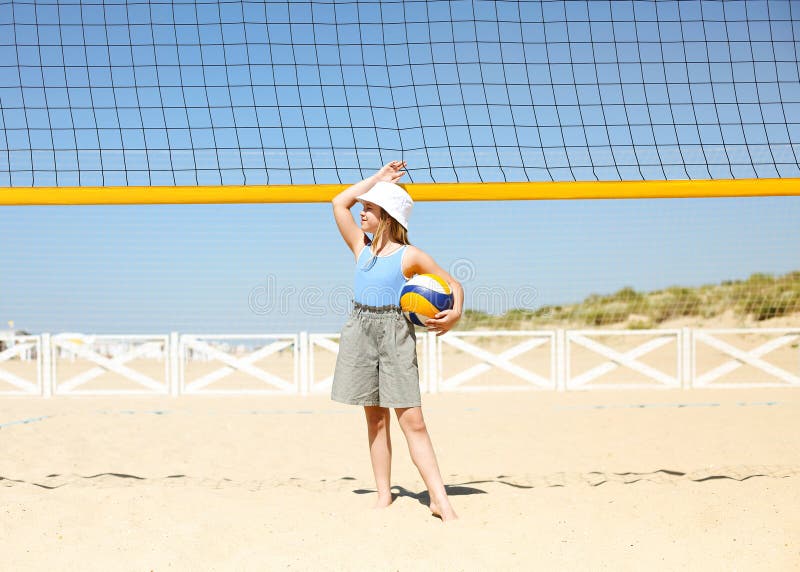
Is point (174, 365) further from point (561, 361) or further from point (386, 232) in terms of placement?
point (386, 232)

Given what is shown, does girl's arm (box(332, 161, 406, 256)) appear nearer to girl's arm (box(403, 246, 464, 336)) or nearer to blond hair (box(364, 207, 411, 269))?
blond hair (box(364, 207, 411, 269))

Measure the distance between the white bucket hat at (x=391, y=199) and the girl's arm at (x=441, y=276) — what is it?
0.46 ft

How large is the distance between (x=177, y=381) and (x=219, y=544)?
8.21 metres

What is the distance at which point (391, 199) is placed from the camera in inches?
136

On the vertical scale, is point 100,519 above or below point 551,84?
below

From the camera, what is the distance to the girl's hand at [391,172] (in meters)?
3.60

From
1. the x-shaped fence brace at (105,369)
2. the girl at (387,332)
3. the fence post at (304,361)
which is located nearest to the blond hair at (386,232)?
the girl at (387,332)

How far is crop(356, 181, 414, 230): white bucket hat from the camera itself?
11.3 ft

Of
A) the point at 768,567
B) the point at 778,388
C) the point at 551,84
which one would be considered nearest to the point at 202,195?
the point at 551,84

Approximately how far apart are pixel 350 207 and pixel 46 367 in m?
8.67

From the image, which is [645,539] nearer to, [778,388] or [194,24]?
[194,24]

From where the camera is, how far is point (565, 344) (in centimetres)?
1104

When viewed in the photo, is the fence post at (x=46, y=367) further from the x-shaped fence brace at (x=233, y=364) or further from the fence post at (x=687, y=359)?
the fence post at (x=687, y=359)

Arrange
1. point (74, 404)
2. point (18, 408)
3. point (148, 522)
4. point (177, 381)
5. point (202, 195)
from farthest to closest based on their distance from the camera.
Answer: point (177, 381), point (74, 404), point (18, 408), point (202, 195), point (148, 522)
